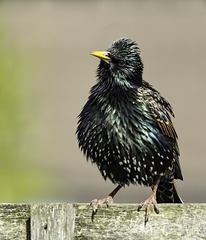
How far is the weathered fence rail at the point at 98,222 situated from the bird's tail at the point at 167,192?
2.19 m

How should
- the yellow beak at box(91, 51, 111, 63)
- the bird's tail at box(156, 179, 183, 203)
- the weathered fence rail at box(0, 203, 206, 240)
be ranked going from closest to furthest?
the weathered fence rail at box(0, 203, 206, 240) → the yellow beak at box(91, 51, 111, 63) → the bird's tail at box(156, 179, 183, 203)

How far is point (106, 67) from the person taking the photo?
18.6ft

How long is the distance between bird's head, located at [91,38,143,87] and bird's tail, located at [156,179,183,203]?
29.9 inches

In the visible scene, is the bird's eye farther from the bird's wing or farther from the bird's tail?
the bird's tail

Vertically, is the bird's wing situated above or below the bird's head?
below

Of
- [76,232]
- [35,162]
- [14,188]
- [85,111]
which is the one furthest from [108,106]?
[35,162]

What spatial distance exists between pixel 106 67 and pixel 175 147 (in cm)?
72

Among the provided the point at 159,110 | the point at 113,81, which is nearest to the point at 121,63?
the point at 113,81

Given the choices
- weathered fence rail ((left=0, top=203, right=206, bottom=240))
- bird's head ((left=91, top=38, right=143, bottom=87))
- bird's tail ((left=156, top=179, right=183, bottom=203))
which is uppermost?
bird's head ((left=91, top=38, right=143, bottom=87))

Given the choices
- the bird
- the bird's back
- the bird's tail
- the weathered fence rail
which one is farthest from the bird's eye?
the weathered fence rail

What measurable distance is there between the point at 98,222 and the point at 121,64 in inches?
80.6

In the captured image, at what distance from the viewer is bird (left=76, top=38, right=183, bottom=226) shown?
5.52m

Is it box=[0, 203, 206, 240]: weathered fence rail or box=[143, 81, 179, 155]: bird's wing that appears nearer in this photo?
box=[0, 203, 206, 240]: weathered fence rail

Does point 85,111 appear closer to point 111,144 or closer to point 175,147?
point 111,144
